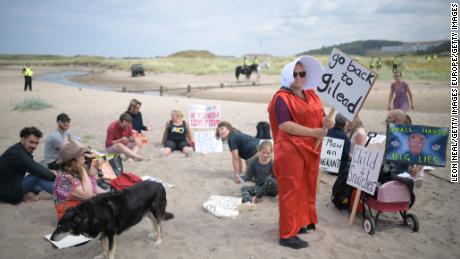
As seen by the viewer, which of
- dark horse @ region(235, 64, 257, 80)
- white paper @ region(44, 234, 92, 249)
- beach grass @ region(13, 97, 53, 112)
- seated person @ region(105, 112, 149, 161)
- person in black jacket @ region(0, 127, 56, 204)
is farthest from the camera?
dark horse @ region(235, 64, 257, 80)

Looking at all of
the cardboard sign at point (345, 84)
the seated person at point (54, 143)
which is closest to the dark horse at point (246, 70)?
the seated person at point (54, 143)

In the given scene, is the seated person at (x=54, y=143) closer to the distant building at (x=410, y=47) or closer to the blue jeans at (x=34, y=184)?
the blue jeans at (x=34, y=184)

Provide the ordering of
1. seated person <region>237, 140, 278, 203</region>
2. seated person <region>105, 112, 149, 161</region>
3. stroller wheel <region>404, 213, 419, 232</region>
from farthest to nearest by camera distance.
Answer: seated person <region>105, 112, 149, 161</region>, seated person <region>237, 140, 278, 203</region>, stroller wheel <region>404, 213, 419, 232</region>

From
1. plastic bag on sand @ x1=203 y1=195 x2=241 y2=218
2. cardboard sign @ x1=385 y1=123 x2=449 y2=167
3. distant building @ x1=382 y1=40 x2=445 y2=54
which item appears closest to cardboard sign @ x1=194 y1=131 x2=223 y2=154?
plastic bag on sand @ x1=203 y1=195 x2=241 y2=218

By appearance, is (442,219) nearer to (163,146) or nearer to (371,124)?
(163,146)

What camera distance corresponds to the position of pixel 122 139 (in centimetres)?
855

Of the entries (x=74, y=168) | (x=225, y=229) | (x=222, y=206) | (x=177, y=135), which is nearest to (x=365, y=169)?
(x=225, y=229)

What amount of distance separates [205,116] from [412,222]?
624 cm

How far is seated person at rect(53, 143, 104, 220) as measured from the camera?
15.0ft

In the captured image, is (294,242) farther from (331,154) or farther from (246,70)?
(246,70)

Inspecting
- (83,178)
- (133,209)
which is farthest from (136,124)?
(133,209)

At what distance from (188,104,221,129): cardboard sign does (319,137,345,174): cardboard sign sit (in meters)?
3.96

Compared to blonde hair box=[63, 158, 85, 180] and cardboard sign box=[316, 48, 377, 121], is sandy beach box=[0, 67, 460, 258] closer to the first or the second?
blonde hair box=[63, 158, 85, 180]

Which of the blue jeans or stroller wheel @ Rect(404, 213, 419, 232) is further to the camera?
the blue jeans
